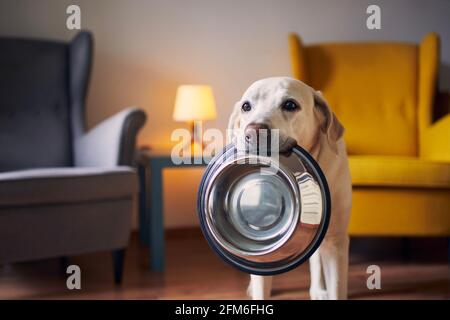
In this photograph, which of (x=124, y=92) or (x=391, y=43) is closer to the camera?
(x=391, y=43)

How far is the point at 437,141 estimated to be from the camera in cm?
144

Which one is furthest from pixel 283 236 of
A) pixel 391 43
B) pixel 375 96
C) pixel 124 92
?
pixel 124 92

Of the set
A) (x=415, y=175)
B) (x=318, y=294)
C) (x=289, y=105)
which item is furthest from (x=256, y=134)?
(x=415, y=175)

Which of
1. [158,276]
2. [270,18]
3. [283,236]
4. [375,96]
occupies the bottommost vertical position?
[158,276]

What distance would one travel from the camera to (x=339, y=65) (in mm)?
1289

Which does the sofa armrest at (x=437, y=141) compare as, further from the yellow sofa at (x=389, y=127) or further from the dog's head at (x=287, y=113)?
the dog's head at (x=287, y=113)

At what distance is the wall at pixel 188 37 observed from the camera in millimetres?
722

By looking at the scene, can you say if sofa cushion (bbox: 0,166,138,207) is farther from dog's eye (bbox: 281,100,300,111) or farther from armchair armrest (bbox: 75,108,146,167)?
dog's eye (bbox: 281,100,300,111)

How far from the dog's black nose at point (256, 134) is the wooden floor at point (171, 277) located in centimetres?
83

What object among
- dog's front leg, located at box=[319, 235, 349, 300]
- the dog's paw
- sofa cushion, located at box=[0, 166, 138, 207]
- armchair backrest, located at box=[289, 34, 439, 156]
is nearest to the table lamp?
sofa cushion, located at box=[0, 166, 138, 207]

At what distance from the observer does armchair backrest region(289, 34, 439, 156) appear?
109cm
